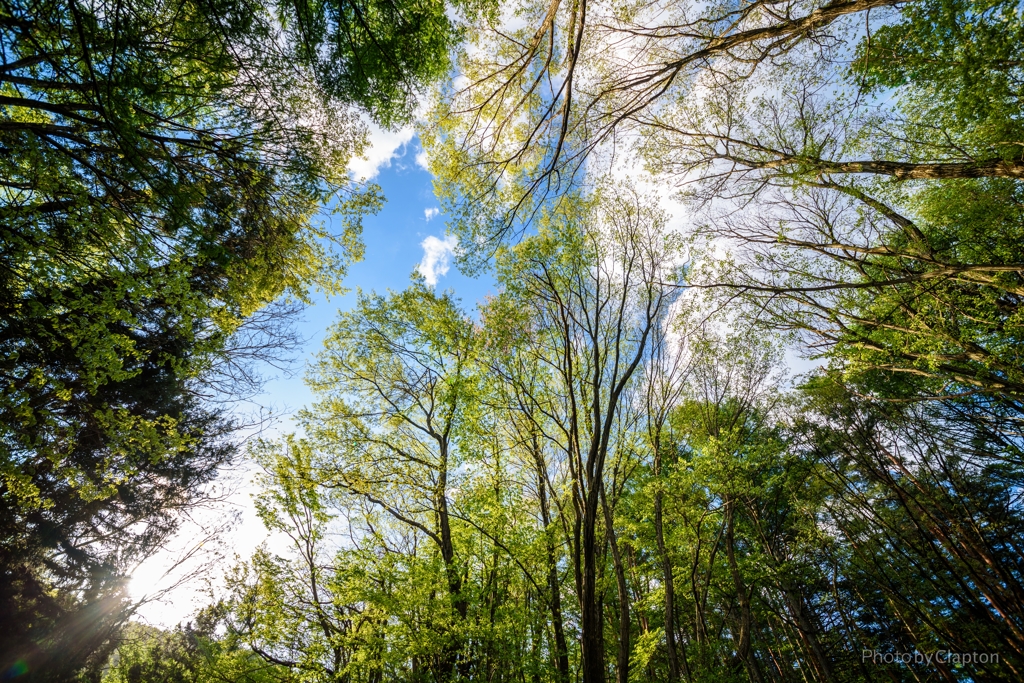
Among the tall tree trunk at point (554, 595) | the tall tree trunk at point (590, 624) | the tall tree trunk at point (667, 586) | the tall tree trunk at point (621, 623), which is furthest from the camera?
the tall tree trunk at point (667, 586)

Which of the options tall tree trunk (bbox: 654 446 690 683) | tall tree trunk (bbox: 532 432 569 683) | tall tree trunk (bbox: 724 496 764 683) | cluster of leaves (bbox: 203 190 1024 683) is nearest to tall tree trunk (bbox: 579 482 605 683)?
cluster of leaves (bbox: 203 190 1024 683)

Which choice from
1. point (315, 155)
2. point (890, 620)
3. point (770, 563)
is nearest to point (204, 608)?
point (315, 155)

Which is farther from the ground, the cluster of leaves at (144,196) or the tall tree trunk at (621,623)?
the cluster of leaves at (144,196)

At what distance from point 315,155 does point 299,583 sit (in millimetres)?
7474

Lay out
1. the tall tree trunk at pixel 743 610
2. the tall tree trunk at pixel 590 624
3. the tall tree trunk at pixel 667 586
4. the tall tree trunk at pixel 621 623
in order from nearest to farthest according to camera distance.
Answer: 1. the tall tree trunk at pixel 590 624
2. the tall tree trunk at pixel 621 623
3. the tall tree trunk at pixel 667 586
4. the tall tree trunk at pixel 743 610

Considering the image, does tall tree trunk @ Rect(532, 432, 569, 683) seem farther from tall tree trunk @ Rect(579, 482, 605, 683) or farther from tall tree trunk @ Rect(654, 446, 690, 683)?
tall tree trunk @ Rect(654, 446, 690, 683)

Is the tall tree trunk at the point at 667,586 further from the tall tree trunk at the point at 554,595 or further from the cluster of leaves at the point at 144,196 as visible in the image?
the cluster of leaves at the point at 144,196

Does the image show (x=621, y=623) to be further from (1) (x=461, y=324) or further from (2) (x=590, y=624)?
(1) (x=461, y=324)

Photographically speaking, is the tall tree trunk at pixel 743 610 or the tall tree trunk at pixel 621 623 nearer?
the tall tree trunk at pixel 621 623

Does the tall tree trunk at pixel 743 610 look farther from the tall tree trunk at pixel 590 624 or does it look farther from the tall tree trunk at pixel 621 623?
the tall tree trunk at pixel 590 624

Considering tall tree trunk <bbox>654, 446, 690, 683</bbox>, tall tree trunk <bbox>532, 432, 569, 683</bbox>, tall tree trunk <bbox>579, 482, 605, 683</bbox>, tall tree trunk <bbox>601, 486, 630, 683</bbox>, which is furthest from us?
tall tree trunk <bbox>654, 446, 690, 683</bbox>

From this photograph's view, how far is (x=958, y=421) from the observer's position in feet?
29.3

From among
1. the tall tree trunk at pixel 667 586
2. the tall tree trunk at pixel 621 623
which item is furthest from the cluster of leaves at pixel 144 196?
A: the tall tree trunk at pixel 667 586

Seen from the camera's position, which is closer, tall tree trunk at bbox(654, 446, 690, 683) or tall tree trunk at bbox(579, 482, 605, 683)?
tall tree trunk at bbox(579, 482, 605, 683)
